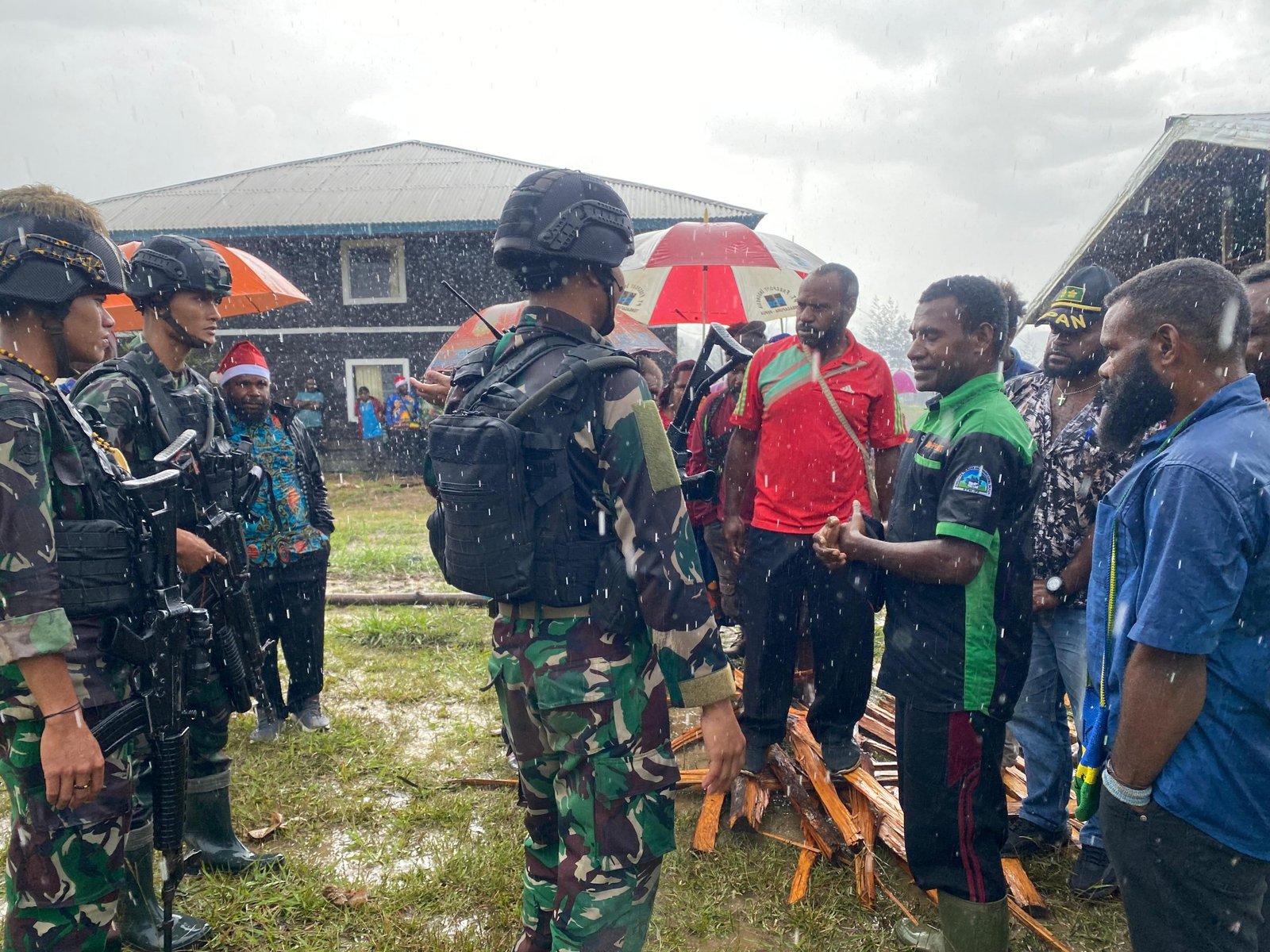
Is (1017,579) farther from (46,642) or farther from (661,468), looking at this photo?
(46,642)

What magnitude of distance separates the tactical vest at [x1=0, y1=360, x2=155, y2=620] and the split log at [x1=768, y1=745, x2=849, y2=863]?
2.91 metres

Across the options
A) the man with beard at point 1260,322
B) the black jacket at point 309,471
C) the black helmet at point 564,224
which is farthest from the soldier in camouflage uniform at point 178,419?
the man with beard at point 1260,322

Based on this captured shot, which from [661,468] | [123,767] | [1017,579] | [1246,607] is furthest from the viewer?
[1017,579]

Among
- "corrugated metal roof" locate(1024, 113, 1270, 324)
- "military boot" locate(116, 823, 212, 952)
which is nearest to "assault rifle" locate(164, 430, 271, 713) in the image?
"military boot" locate(116, 823, 212, 952)

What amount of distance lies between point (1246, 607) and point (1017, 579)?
3.00ft

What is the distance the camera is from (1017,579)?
2.62 metres

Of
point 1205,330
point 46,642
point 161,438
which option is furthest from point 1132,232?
point 46,642

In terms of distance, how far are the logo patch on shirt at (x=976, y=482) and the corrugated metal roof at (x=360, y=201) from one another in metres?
13.7

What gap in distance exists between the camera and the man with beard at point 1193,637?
5.43 feet

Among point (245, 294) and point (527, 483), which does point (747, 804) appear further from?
point (245, 294)

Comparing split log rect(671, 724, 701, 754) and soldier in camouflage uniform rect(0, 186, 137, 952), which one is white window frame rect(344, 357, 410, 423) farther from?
soldier in camouflage uniform rect(0, 186, 137, 952)

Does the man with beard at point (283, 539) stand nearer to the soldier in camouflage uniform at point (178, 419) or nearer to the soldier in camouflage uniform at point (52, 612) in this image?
the soldier in camouflage uniform at point (178, 419)

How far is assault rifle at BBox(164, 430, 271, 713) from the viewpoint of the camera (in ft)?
10.5

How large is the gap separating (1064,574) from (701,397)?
1.77m
